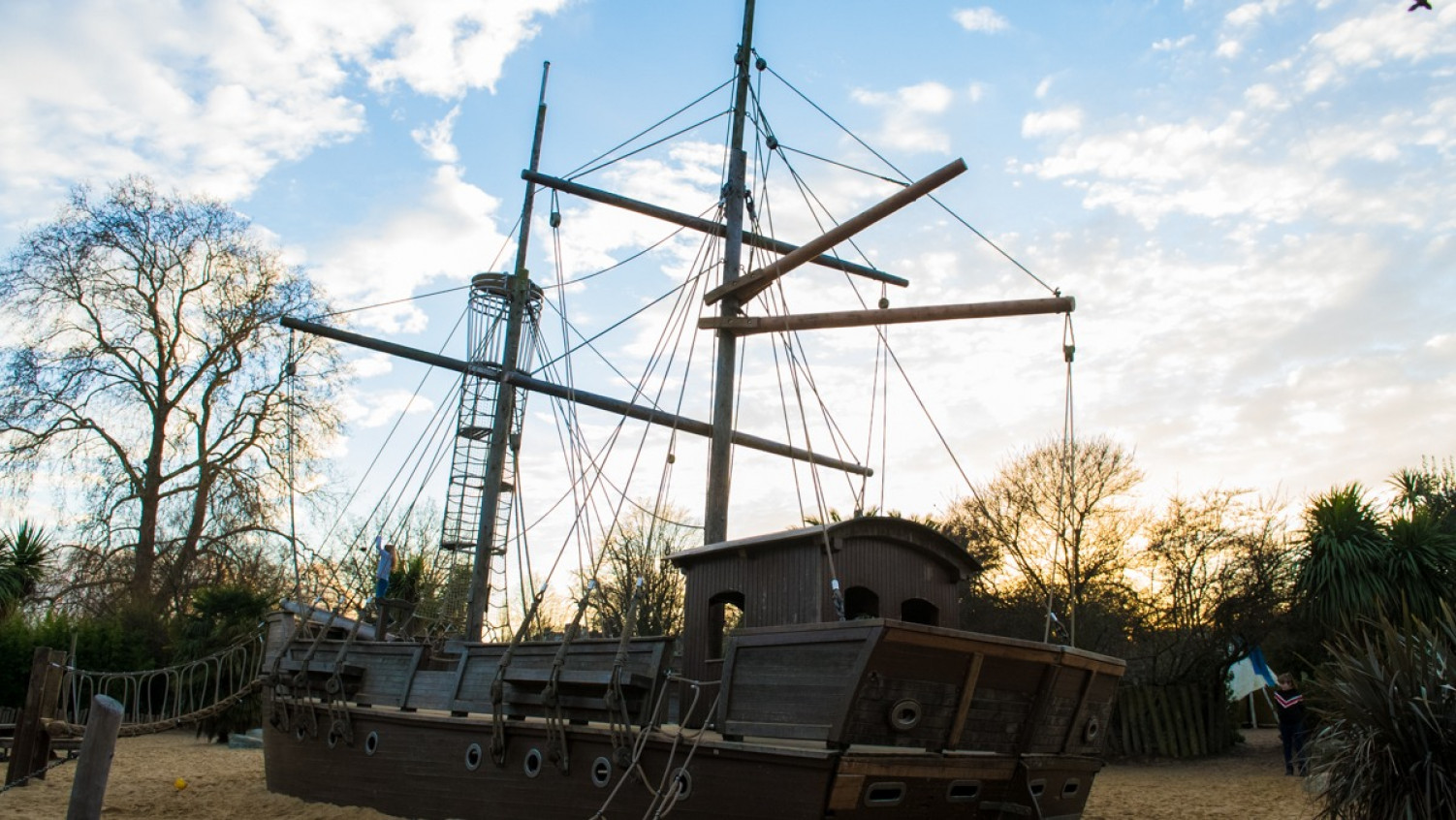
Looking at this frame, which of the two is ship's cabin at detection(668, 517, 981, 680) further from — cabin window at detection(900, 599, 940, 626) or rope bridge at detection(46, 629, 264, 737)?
rope bridge at detection(46, 629, 264, 737)

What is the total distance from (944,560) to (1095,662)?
1.56 meters

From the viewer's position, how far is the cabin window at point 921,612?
8672mm

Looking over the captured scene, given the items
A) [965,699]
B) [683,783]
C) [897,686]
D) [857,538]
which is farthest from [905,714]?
[857,538]

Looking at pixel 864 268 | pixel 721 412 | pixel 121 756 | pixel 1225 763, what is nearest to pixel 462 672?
pixel 721 412

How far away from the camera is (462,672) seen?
935cm

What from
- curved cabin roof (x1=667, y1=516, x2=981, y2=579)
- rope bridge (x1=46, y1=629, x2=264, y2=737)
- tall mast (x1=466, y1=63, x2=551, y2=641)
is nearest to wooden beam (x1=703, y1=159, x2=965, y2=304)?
curved cabin roof (x1=667, y1=516, x2=981, y2=579)

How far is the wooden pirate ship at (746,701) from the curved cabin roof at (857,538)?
0.02m

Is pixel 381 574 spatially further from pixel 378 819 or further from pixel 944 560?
pixel 944 560

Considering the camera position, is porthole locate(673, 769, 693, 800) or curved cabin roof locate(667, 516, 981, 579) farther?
curved cabin roof locate(667, 516, 981, 579)

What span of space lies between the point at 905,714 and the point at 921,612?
7.84ft

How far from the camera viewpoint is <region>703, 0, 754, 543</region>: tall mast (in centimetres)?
1134

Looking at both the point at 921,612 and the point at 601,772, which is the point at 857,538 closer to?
the point at 921,612

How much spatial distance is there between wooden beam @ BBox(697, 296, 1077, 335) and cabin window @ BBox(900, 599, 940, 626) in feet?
10.4

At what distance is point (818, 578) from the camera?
7.78 meters
